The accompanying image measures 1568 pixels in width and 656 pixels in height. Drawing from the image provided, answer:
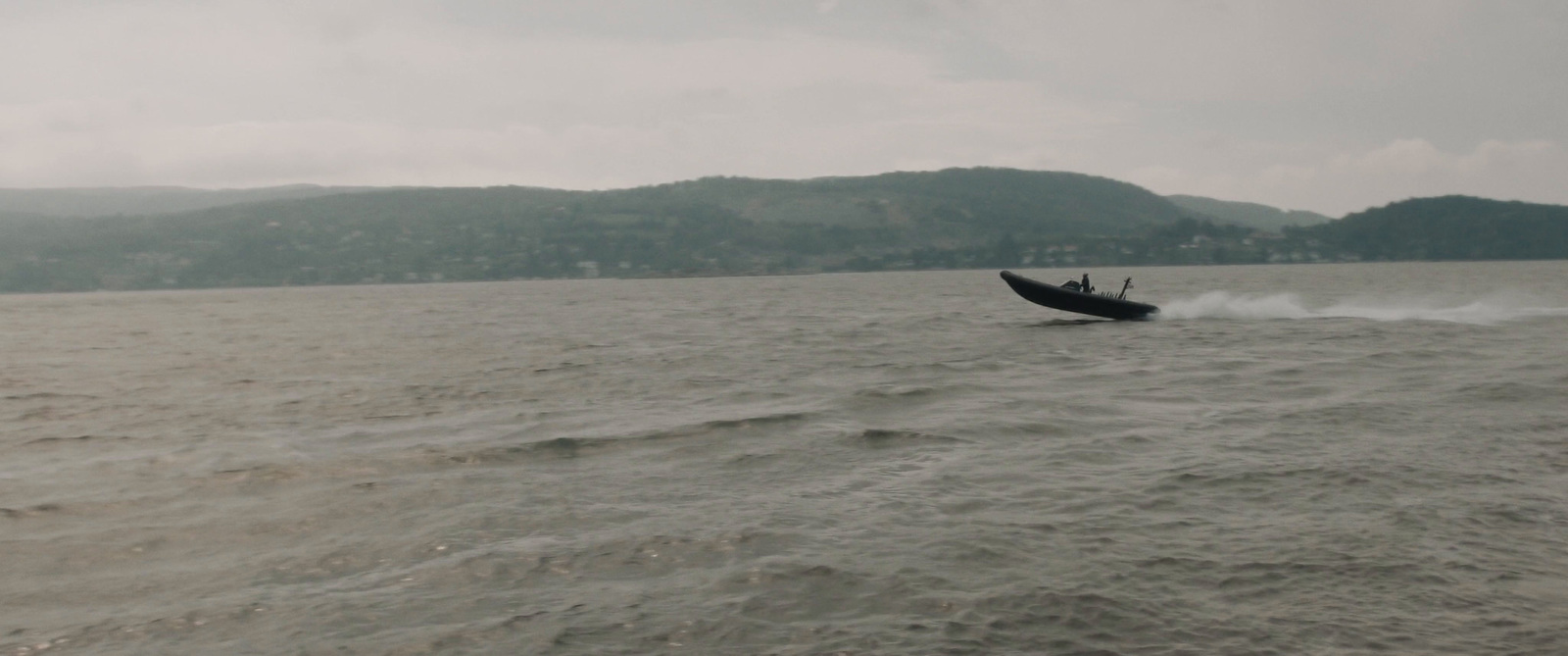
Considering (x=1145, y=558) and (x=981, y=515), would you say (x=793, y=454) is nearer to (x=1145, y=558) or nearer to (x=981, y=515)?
(x=981, y=515)

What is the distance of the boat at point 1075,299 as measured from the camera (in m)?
49.2

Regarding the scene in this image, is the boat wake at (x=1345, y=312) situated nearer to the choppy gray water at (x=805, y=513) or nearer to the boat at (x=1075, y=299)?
the boat at (x=1075, y=299)

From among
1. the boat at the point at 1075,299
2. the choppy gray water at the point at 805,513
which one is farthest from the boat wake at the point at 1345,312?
the choppy gray water at the point at 805,513

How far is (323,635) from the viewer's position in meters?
9.87

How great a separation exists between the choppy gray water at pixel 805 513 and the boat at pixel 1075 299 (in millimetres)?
17461

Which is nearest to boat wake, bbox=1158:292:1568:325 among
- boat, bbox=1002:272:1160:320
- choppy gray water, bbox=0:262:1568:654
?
boat, bbox=1002:272:1160:320

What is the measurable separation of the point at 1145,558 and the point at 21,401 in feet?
95.2

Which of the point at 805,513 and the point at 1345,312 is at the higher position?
the point at 1345,312

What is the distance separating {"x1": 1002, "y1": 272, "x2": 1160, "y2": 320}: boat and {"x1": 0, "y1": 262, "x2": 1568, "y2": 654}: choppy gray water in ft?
57.3

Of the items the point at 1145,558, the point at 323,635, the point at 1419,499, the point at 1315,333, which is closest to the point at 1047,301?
the point at 1315,333

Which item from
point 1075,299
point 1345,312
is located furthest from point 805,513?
point 1345,312

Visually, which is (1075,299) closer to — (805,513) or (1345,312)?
(1345,312)

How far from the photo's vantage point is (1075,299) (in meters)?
49.9

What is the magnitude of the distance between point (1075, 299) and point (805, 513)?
38.0 meters
